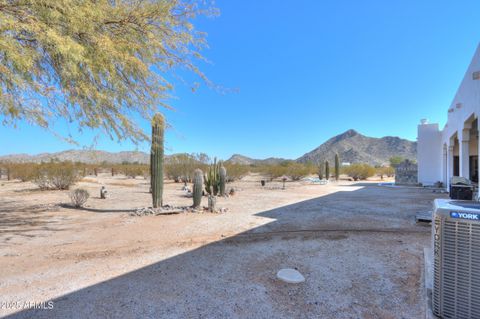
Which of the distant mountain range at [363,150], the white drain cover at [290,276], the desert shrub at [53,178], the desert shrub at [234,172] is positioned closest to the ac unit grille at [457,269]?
the white drain cover at [290,276]

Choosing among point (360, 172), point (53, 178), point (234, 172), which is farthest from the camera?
point (360, 172)

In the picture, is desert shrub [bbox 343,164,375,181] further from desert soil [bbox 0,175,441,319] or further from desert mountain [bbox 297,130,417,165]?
desert mountain [bbox 297,130,417,165]

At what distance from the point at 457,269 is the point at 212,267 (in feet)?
9.14

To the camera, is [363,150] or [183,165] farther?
[363,150]

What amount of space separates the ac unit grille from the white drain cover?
146 cm

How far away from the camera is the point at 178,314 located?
2635mm

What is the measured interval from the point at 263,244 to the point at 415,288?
2427mm

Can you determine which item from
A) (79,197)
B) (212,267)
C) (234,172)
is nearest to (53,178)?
(79,197)

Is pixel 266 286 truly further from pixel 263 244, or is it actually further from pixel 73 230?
pixel 73 230

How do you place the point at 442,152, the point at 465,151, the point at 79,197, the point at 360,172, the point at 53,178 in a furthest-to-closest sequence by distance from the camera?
the point at 360,172, the point at 442,152, the point at 53,178, the point at 465,151, the point at 79,197

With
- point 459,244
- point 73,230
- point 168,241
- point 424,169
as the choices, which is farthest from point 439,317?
point 424,169

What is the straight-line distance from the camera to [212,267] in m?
3.87

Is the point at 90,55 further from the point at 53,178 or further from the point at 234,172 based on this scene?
the point at 234,172

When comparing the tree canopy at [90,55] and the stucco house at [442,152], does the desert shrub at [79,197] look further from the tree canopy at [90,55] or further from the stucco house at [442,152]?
the stucco house at [442,152]
